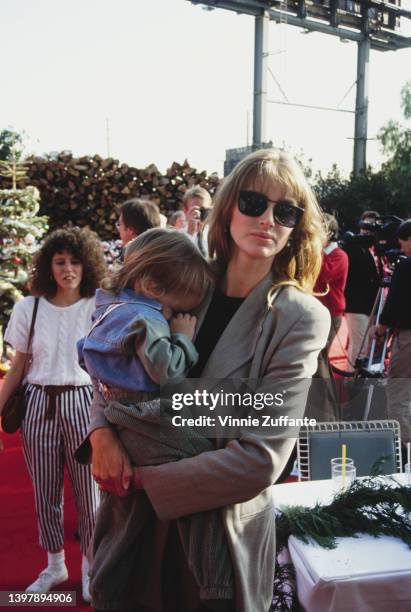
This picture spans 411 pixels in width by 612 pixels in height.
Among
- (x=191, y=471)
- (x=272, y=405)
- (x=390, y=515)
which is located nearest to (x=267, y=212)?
(x=272, y=405)

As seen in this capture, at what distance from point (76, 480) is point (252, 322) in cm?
164

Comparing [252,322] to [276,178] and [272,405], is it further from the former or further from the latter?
[276,178]

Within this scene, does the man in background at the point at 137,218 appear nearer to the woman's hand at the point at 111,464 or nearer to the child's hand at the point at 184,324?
the child's hand at the point at 184,324

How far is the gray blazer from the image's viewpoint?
1.23 m

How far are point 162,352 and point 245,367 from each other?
197 mm

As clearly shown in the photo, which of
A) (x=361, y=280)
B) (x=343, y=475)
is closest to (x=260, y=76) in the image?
(x=361, y=280)

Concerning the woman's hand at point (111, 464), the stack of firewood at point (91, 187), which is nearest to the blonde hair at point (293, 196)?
the woman's hand at point (111, 464)

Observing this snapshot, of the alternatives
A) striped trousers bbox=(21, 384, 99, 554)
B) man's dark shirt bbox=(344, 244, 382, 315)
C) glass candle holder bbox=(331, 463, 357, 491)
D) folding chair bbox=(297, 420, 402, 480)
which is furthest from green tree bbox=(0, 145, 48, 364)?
glass candle holder bbox=(331, 463, 357, 491)

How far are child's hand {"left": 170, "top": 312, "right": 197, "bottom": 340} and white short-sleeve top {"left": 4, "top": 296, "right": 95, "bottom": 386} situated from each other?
1313 millimetres

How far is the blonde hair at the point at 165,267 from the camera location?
1.41 meters

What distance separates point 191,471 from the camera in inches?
48.8

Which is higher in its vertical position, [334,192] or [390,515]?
[334,192]

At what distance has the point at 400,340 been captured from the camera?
416 cm

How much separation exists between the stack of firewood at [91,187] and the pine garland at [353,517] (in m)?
8.00
